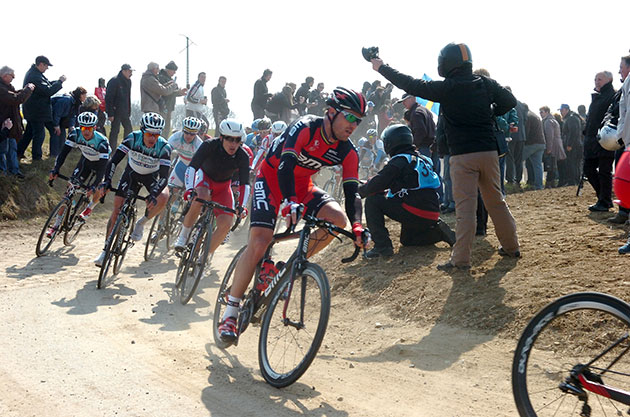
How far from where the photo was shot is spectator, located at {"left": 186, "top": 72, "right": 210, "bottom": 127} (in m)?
20.2

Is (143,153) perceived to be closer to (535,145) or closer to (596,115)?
(596,115)

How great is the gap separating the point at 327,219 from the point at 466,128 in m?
2.43

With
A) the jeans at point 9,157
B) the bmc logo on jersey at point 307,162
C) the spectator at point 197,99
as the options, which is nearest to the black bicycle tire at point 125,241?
the bmc logo on jersey at point 307,162

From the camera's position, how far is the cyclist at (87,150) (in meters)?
12.0

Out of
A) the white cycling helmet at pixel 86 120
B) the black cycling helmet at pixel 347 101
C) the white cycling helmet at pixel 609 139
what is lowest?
the white cycling helmet at pixel 86 120

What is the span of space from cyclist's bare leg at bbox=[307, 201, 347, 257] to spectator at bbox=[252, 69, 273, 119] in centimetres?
1487

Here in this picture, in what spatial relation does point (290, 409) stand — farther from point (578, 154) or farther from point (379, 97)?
point (379, 97)

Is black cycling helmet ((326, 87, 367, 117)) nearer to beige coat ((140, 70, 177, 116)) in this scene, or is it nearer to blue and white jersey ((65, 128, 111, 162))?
blue and white jersey ((65, 128, 111, 162))

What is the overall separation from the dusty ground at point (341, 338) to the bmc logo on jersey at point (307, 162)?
1882 millimetres

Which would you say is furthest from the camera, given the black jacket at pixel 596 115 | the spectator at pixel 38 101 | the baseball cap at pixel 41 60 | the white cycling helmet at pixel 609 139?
the spectator at pixel 38 101

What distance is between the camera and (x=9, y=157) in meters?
15.7

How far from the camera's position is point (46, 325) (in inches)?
296

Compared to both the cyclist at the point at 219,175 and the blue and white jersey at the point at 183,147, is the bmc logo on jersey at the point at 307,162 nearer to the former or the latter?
the cyclist at the point at 219,175

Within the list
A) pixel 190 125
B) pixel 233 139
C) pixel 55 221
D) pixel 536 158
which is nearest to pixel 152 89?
pixel 190 125
